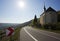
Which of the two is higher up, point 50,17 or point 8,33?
point 50,17

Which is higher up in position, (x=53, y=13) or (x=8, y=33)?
(x=53, y=13)

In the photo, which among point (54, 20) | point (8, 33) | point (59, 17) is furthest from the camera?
point (59, 17)

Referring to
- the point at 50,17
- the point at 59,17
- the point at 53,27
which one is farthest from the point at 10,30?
the point at 59,17

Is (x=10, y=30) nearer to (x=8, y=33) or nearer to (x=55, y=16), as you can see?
(x=8, y=33)

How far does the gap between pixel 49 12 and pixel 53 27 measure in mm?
29190

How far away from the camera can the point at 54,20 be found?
72688 mm

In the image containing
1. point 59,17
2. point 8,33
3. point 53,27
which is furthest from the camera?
point 59,17

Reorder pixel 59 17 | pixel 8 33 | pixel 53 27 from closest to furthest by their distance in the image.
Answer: pixel 8 33 → pixel 53 27 → pixel 59 17

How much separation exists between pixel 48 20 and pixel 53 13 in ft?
16.1

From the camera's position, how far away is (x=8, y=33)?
9492 millimetres

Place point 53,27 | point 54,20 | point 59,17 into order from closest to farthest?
point 53,27 → point 54,20 → point 59,17

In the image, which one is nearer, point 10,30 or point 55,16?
point 10,30

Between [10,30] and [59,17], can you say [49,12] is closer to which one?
[59,17]

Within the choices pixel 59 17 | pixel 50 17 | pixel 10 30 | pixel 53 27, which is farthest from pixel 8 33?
pixel 59 17
